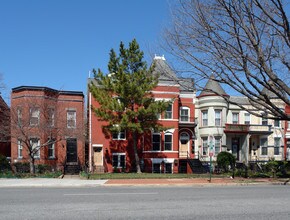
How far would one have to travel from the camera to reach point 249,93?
20.4 m

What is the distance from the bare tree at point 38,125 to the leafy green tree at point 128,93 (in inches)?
120

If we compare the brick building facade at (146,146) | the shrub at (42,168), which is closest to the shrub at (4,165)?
the shrub at (42,168)

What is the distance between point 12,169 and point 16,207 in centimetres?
2095

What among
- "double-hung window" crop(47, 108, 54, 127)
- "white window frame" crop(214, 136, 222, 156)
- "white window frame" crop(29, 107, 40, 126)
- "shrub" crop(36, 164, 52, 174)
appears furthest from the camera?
"white window frame" crop(214, 136, 222, 156)

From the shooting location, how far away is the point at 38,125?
28484mm

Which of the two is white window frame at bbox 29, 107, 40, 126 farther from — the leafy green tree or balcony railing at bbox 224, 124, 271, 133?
balcony railing at bbox 224, 124, 271, 133

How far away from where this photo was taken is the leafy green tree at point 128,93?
29.1 m

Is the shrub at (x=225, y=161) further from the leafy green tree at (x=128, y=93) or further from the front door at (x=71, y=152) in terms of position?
the front door at (x=71, y=152)

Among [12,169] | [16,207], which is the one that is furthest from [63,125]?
[16,207]

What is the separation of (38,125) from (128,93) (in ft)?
24.6

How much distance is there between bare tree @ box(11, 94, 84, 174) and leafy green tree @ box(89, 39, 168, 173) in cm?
305

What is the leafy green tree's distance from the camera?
2906cm

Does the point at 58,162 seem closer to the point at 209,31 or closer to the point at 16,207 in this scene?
the point at 209,31

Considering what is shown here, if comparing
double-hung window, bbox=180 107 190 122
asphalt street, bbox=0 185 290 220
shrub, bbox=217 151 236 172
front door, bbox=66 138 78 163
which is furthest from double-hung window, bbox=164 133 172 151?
asphalt street, bbox=0 185 290 220
